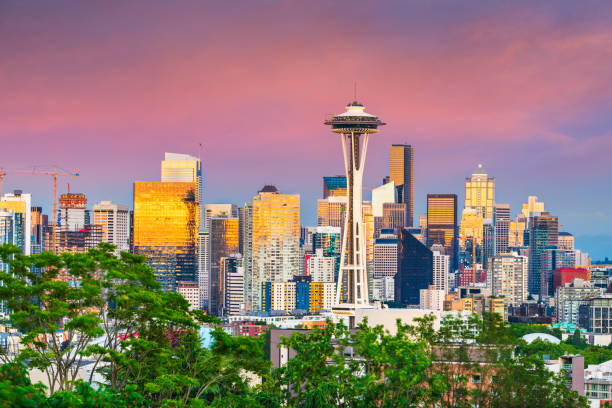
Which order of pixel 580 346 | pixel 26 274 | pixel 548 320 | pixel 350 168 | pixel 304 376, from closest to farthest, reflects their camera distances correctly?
pixel 304 376, pixel 26 274, pixel 350 168, pixel 580 346, pixel 548 320

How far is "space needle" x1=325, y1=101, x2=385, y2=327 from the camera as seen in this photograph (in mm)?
129125

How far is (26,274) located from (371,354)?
36.6 feet

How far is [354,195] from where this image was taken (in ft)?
435

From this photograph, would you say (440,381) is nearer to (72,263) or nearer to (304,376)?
(304,376)

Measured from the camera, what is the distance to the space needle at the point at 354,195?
12912 centimetres

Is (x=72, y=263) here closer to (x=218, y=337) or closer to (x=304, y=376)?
(x=218, y=337)

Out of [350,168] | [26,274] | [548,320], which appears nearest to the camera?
[26,274]

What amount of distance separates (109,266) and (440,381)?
11403 mm

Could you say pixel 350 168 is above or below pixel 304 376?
above

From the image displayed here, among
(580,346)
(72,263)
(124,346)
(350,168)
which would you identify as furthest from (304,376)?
(580,346)

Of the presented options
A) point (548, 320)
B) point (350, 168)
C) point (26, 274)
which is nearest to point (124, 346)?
point (26, 274)

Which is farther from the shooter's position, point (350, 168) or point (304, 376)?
point (350, 168)

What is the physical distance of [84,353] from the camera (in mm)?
36531

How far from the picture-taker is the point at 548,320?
199375mm
